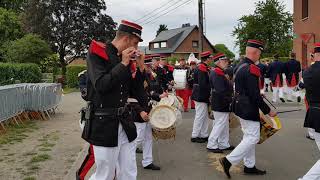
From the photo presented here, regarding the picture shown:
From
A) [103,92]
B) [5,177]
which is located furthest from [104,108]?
[5,177]

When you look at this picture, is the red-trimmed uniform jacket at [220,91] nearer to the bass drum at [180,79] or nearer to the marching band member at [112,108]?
the marching band member at [112,108]

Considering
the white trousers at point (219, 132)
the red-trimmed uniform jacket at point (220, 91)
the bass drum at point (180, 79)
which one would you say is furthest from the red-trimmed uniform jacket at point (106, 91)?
the bass drum at point (180, 79)

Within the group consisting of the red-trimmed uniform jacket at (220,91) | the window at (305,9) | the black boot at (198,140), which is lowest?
the black boot at (198,140)

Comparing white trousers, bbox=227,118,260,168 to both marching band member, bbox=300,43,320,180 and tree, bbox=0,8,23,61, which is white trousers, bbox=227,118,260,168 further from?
tree, bbox=0,8,23,61

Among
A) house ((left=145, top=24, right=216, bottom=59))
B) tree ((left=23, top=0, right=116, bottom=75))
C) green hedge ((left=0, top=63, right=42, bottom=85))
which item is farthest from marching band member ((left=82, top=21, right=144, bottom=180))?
house ((left=145, top=24, right=216, bottom=59))

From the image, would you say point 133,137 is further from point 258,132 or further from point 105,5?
point 105,5

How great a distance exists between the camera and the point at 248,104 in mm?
6797

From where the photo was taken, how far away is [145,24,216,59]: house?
79825 mm

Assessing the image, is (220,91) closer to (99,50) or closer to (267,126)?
(267,126)

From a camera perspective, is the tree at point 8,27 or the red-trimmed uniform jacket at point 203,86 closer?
the red-trimmed uniform jacket at point 203,86

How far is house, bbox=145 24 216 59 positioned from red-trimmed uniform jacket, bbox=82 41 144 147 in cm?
7390

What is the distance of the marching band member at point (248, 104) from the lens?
6.71m

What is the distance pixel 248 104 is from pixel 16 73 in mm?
17193

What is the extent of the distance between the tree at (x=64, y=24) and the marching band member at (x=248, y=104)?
40509 millimetres
